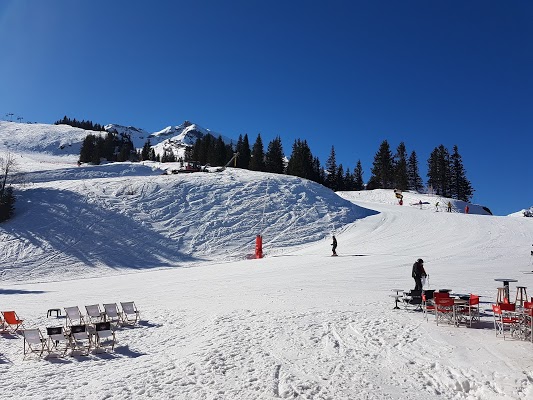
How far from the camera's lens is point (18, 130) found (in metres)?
151

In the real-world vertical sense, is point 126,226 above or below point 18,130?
below

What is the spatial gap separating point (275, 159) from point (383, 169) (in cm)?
2222

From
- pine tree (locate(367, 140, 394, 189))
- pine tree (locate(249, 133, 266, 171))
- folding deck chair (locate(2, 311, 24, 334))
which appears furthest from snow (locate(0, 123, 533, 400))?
pine tree (locate(367, 140, 394, 189))

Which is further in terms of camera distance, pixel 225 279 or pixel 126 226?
pixel 126 226

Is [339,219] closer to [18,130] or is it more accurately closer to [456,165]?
[456,165]

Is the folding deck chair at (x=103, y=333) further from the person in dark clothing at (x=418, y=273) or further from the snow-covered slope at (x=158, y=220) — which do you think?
the snow-covered slope at (x=158, y=220)

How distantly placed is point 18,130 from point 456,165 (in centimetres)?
14668

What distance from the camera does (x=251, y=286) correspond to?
20.0 m

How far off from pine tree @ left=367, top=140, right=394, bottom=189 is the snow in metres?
37.4

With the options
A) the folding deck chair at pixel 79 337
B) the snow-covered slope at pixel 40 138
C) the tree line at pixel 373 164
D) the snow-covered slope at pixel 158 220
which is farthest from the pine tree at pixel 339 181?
the snow-covered slope at pixel 40 138

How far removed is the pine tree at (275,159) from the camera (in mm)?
85562

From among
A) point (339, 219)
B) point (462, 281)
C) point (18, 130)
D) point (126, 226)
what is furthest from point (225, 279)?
point (18, 130)

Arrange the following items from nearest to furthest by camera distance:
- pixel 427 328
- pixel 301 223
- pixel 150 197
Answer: pixel 427 328
pixel 301 223
pixel 150 197

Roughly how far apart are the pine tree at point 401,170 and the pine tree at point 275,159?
22840 millimetres
